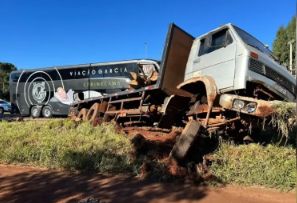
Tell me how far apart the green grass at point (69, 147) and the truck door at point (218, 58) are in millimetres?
2391

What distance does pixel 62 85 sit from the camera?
26.1 metres

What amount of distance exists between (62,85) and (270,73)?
18.5 meters

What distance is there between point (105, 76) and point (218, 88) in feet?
49.2

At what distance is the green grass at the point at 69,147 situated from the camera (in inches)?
372

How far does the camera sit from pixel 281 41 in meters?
42.8

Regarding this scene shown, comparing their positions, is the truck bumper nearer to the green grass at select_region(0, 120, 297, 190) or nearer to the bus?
the green grass at select_region(0, 120, 297, 190)

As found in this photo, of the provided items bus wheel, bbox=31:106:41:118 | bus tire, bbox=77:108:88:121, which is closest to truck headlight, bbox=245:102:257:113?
bus tire, bbox=77:108:88:121

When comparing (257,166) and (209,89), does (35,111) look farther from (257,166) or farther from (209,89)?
(257,166)

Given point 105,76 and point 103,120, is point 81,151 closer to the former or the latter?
point 103,120

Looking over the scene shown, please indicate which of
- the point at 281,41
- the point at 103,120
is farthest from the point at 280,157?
the point at 281,41

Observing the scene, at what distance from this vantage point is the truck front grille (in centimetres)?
893

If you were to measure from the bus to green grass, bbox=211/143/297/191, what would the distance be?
1335 cm

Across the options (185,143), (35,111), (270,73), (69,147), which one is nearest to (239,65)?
(270,73)

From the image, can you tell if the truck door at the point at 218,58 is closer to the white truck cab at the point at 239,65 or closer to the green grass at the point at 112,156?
the white truck cab at the point at 239,65
